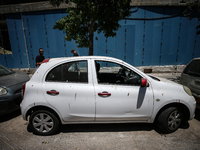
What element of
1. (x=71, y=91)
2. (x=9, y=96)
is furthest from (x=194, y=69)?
(x=9, y=96)

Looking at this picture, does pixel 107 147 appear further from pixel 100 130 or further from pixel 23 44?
pixel 23 44

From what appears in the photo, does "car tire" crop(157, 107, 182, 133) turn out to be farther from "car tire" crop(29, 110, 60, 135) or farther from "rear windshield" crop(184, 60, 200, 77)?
Answer: "car tire" crop(29, 110, 60, 135)

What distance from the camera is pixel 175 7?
29.1 feet

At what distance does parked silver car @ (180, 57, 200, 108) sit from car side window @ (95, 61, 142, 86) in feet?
6.43

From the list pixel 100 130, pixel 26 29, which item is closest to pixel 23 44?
pixel 26 29

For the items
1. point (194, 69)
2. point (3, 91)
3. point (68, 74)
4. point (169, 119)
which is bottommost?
point (169, 119)

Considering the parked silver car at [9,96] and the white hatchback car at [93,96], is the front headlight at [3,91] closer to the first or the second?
the parked silver car at [9,96]

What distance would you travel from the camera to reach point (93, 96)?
2.29 m

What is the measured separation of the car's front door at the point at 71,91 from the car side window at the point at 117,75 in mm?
295

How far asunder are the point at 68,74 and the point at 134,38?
811cm

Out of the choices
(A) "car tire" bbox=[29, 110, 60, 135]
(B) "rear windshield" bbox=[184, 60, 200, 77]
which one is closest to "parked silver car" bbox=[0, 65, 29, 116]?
(A) "car tire" bbox=[29, 110, 60, 135]

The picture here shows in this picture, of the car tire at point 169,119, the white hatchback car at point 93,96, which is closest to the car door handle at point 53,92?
the white hatchback car at point 93,96

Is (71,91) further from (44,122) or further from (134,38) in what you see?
(134,38)

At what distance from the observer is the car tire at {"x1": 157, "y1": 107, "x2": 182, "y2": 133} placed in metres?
2.45
